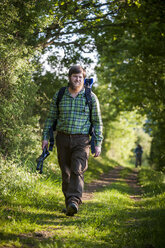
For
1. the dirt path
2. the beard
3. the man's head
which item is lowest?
the dirt path

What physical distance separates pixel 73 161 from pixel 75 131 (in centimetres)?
53

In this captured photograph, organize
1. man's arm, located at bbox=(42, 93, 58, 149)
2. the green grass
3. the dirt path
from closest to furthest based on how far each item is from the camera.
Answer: the green grass < man's arm, located at bbox=(42, 93, 58, 149) < the dirt path

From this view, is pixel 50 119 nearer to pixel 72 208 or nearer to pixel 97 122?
pixel 97 122

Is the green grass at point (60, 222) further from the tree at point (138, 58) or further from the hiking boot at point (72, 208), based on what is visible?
the tree at point (138, 58)

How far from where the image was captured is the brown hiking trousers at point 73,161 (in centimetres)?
456

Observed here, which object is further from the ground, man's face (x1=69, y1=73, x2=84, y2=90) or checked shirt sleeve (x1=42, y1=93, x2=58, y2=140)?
man's face (x1=69, y1=73, x2=84, y2=90)

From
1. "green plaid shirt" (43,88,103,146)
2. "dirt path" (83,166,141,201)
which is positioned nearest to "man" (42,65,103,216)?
"green plaid shirt" (43,88,103,146)

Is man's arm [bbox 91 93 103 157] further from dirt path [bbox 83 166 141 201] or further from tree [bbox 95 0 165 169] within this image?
tree [bbox 95 0 165 169]

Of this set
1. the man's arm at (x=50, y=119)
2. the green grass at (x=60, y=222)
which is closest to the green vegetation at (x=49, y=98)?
the green grass at (x=60, y=222)

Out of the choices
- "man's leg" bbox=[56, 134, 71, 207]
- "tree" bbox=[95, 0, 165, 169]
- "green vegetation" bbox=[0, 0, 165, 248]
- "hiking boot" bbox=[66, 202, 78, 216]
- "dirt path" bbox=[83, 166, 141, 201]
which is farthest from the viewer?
"tree" bbox=[95, 0, 165, 169]

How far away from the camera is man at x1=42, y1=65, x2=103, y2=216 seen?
466 centimetres

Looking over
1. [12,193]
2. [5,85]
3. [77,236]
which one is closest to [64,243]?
[77,236]

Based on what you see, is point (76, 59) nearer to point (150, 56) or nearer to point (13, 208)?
point (150, 56)

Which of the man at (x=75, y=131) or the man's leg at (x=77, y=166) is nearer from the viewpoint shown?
the man's leg at (x=77, y=166)
